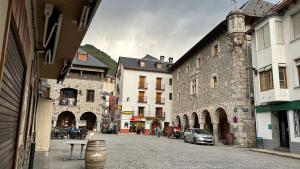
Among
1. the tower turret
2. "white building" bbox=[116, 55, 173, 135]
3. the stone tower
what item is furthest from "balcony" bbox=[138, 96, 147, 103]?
the tower turret

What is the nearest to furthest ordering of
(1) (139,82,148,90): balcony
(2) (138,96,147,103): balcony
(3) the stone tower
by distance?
(3) the stone tower < (2) (138,96,147,103): balcony < (1) (139,82,148,90): balcony

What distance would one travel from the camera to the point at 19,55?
12.1ft

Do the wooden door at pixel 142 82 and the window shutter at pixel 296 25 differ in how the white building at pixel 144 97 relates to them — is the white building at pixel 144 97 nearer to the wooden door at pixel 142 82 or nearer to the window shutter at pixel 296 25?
the wooden door at pixel 142 82

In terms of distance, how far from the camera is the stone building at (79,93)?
34.4 metres

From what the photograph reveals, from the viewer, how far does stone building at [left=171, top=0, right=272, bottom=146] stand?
2048cm

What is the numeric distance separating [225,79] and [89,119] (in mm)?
21586

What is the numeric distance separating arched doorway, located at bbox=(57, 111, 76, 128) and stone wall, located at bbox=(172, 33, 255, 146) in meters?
16.1

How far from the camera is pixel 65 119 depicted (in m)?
35.4

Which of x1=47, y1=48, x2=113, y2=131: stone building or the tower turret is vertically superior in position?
the tower turret

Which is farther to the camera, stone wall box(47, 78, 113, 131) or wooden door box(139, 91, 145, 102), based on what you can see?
wooden door box(139, 91, 145, 102)

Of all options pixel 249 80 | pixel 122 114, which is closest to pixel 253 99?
pixel 249 80

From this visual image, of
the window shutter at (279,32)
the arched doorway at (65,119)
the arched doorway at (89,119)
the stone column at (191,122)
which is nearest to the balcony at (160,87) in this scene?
the arched doorway at (89,119)

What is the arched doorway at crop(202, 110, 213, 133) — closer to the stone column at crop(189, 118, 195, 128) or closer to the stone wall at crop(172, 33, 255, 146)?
the stone wall at crop(172, 33, 255, 146)

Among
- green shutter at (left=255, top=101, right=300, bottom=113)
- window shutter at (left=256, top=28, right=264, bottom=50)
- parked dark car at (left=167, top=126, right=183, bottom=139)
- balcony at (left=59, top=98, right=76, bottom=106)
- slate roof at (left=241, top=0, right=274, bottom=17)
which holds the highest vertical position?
slate roof at (left=241, top=0, right=274, bottom=17)
